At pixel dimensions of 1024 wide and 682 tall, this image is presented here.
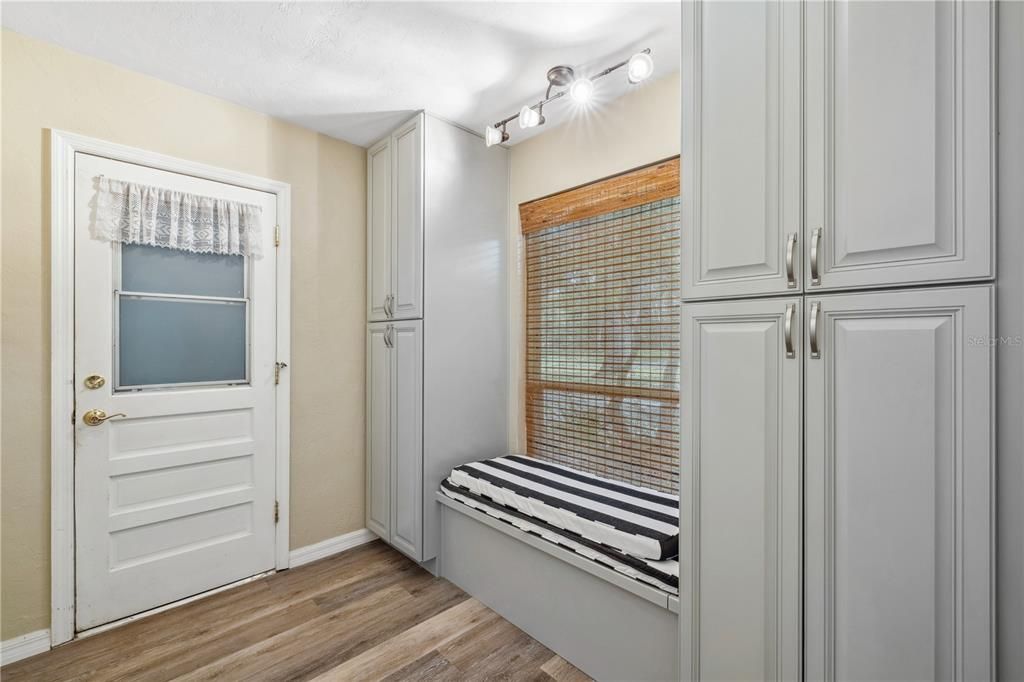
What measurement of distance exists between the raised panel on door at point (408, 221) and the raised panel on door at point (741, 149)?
58.2 inches

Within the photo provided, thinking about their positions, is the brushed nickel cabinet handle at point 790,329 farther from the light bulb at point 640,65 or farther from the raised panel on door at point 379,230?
the raised panel on door at point 379,230

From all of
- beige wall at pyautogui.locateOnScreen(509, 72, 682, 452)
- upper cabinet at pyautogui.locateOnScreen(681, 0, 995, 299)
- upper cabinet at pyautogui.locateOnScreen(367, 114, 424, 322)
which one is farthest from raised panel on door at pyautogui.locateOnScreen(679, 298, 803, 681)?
upper cabinet at pyautogui.locateOnScreen(367, 114, 424, 322)

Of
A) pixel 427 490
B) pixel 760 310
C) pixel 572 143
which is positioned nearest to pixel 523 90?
pixel 572 143

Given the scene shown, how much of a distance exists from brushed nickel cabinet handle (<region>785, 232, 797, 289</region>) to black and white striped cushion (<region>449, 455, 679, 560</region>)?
0.94 m

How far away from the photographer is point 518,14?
170 cm

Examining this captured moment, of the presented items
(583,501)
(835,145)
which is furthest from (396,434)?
(835,145)

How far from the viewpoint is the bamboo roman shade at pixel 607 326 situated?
83.5 inches

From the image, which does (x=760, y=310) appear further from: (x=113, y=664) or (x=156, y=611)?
(x=156, y=611)

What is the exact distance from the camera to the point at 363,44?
188 cm

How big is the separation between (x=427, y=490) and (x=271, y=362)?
3.54 ft

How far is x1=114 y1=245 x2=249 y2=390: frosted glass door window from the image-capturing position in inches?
81.8

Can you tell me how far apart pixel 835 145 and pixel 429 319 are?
1.82 metres

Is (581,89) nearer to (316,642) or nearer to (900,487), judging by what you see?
(900,487)

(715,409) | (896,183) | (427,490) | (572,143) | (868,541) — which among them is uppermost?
(572,143)
